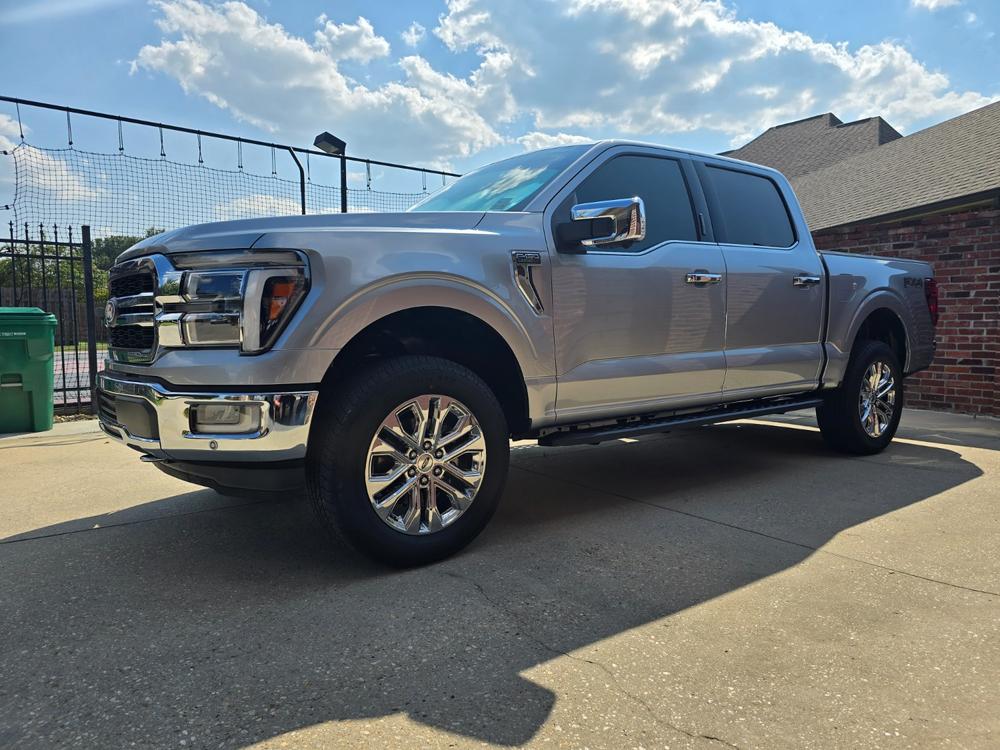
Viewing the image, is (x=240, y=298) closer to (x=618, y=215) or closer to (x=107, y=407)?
(x=107, y=407)

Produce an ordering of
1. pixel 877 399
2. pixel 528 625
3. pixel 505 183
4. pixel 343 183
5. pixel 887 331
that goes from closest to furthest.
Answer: pixel 528 625 < pixel 505 183 < pixel 877 399 < pixel 887 331 < pixel 343 183

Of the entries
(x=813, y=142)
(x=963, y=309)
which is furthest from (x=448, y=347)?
(x=813, y=142)

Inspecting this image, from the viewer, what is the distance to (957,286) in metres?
8.12

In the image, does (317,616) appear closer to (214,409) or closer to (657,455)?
(214,409)

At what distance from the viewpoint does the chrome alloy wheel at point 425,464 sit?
2.72 meters

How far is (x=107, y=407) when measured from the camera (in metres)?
2.95

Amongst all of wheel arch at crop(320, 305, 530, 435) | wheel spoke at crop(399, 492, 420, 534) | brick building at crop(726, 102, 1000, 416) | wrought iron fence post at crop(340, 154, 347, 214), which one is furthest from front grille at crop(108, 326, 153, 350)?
brick building at crop(726, 102, 1000, 416)

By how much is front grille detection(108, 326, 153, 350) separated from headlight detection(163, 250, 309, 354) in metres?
0.24

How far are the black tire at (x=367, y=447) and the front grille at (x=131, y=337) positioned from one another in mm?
727

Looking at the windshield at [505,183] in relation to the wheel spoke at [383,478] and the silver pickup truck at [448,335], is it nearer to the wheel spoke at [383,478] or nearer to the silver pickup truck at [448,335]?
the silver pickup truck at [448,335]

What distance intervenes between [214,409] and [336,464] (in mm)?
481

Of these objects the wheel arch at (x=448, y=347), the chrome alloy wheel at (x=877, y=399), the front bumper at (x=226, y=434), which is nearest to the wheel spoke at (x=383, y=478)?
the front bumper at (x=226, y=434)

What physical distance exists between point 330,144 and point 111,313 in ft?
19.6

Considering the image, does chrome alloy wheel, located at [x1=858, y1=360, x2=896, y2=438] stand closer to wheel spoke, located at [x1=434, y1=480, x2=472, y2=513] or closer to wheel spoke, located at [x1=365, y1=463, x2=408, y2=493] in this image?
wheel spoke, located at [x1=434, y1=480, x2=472, y2=513]
